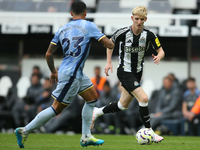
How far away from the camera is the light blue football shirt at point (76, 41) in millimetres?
5430

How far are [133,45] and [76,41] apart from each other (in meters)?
1.48

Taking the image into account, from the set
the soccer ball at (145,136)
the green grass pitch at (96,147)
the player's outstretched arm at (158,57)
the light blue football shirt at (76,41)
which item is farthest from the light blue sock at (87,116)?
the player's outstretched arm at (158,57)

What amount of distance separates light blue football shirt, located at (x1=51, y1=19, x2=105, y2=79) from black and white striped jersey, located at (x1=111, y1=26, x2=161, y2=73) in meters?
1.21

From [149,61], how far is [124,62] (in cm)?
549

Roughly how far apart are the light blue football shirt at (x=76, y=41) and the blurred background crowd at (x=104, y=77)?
5.66 meters

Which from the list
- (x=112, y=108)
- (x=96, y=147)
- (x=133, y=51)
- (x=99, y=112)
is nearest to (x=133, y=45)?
(x=133, y=51)

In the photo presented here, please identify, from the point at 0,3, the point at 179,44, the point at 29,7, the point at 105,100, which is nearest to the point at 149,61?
the point at 179,44

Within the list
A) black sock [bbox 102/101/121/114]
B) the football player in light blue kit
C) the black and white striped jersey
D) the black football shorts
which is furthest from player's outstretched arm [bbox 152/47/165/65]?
black sock [bbox 102/101/121/114]

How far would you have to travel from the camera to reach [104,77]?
11.9 meters

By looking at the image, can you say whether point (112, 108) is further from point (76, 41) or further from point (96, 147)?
point (76, 41)

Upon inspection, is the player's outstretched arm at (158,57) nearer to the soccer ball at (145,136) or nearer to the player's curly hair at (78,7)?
the soccer ball at (145,136)

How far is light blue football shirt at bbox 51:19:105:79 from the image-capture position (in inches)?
214

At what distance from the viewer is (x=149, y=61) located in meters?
12.1

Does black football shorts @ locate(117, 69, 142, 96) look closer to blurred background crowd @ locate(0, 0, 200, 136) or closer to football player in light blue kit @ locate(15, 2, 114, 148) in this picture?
football player in light blue kit @ locate(15, 2, 114, 148)
